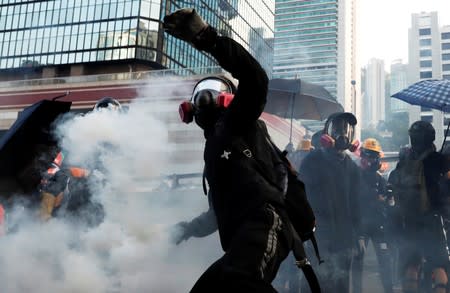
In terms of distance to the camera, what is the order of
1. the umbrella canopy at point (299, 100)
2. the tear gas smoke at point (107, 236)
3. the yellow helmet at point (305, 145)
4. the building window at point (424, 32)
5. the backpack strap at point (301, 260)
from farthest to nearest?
1. the building window at point (424, 32)
2. the umbrella canopy at point (299, 100)
3. the yellow helmet at point (305, 145)
4. the tear gas smoke at point (107, 236)
5. the backpack strap at point (301, 260)

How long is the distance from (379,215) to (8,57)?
42.9m

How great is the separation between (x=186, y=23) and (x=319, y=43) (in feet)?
57.6

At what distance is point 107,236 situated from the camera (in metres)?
4.44

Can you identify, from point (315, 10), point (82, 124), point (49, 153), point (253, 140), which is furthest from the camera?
point (315, 10)

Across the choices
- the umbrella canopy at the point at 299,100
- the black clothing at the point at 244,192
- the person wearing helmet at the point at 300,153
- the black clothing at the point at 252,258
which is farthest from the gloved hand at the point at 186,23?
the umbrella canopy at the point at 299,100

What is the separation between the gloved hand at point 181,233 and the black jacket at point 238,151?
97 centimetres

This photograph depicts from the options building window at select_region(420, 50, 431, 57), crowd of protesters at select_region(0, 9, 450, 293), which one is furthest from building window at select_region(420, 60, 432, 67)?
crowd of protesters at select_region(0, 9, 450, 293)

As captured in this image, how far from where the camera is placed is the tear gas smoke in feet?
14.0

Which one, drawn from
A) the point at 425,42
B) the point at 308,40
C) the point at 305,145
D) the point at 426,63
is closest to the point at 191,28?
the point at 305,145

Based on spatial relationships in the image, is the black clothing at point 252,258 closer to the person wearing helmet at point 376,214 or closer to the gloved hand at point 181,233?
the gloved hand at point 181,233

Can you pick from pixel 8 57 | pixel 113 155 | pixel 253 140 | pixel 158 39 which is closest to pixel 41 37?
pixel 8 57

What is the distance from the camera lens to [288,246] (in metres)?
2.32

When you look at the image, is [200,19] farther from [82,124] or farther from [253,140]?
[82,124]

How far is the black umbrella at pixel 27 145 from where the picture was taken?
3670mm
